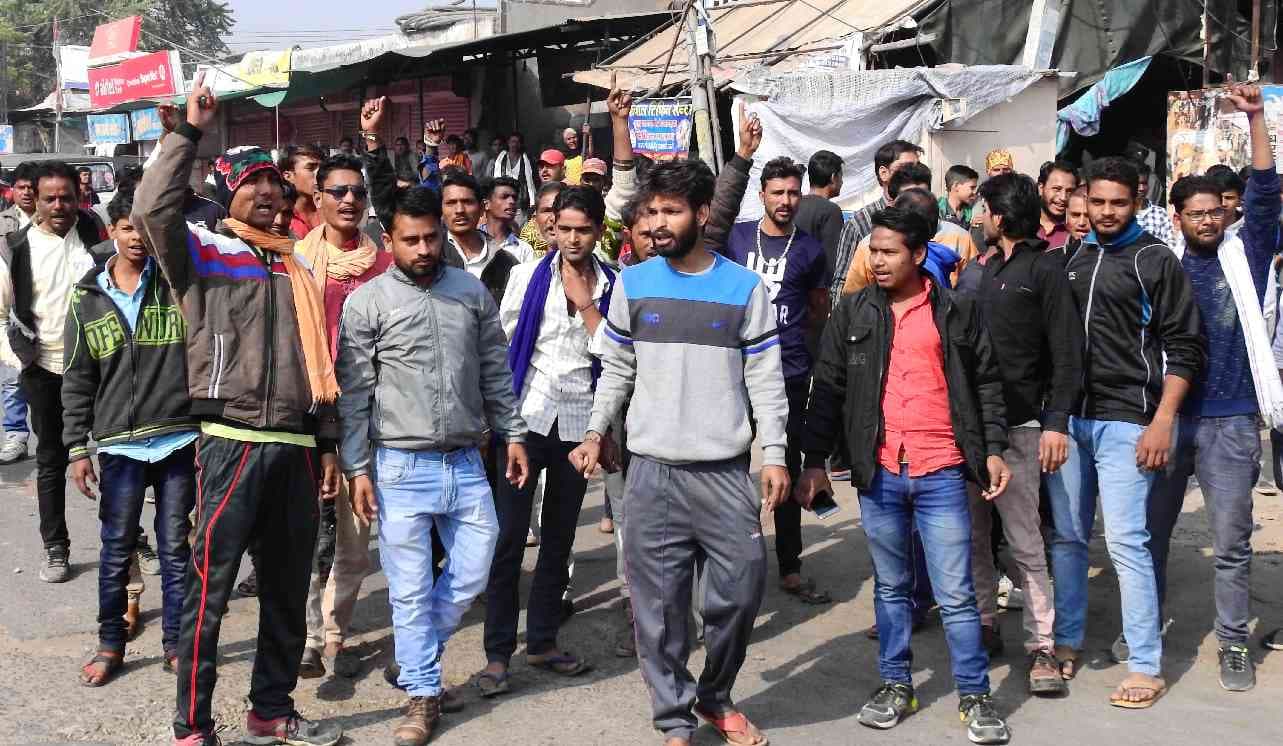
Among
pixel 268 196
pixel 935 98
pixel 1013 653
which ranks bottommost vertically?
pixel 1013 653

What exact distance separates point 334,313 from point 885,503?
2.29m

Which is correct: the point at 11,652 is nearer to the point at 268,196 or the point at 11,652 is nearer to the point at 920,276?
the point at 268,196

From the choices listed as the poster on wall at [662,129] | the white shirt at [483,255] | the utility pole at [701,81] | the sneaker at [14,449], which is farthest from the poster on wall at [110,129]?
the white shirt at [483,255]

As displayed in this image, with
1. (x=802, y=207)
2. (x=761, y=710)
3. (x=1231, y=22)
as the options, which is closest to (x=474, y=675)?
(x=761, y=710)

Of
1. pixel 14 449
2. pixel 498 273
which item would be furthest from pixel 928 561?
pixel 14 449

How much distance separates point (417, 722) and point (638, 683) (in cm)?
99

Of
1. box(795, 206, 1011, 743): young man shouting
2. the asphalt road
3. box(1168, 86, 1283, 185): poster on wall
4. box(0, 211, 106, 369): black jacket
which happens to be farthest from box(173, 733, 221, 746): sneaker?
box(1168, 86, 1283, 185): poster on wall

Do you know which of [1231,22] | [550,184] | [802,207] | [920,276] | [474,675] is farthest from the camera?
[1231,22]

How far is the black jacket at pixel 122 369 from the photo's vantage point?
16.5ft

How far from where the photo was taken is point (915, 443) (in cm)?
464

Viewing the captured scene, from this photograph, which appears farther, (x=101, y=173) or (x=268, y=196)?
(x=101, y=173)

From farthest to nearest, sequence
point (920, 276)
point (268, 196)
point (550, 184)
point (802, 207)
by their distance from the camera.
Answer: point (802, 207), point (550, 184), point (920, 276), point (268, 196)

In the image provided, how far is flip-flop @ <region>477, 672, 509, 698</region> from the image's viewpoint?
503 centimetres

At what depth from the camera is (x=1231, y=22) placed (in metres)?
12.4
